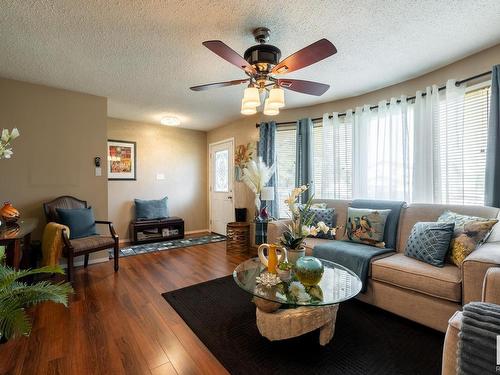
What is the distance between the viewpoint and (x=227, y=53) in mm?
1715

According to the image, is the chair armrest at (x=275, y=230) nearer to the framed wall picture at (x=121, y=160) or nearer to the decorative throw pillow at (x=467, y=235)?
the decorative throw pillow at (x=467, y=235)

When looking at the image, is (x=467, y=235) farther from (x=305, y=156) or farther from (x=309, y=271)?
(x=305, y=156)

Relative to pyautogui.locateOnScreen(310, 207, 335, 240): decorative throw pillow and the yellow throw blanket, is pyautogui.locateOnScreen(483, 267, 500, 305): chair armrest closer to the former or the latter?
pyautogui.locateOnScreen(310, 207, 335, 240): decorative throw pillow

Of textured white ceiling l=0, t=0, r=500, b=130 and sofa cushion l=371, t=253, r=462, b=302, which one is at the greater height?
textured white ceiling l=0, t=0, r=500, b=130

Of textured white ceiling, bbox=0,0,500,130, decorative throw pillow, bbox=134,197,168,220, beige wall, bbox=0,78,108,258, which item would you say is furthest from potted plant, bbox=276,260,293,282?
decorative throw pillow, bbox=134,197,168,220

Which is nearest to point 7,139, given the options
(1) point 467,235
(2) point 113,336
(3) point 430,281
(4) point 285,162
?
(2) point 113,336

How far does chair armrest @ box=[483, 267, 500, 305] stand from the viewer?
131 cm

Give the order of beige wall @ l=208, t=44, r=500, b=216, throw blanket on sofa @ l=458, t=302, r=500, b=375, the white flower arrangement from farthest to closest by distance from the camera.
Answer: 1. beige wall @ l=208, t=44, r=500, b=216
2. the white flower arrangement
3. throw blanket on sofa @ l=458, t=302, r=500, b=375

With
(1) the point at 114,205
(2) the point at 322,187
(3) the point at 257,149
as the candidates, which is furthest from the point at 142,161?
(2) the point at 322,187

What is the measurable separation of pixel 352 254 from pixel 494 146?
1.58m

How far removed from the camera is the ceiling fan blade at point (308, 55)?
157 cm

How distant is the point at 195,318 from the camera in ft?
6.65

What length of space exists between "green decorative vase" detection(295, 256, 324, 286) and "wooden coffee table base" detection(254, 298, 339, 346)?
0.56 feet

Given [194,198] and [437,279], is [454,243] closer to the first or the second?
[437,279]
